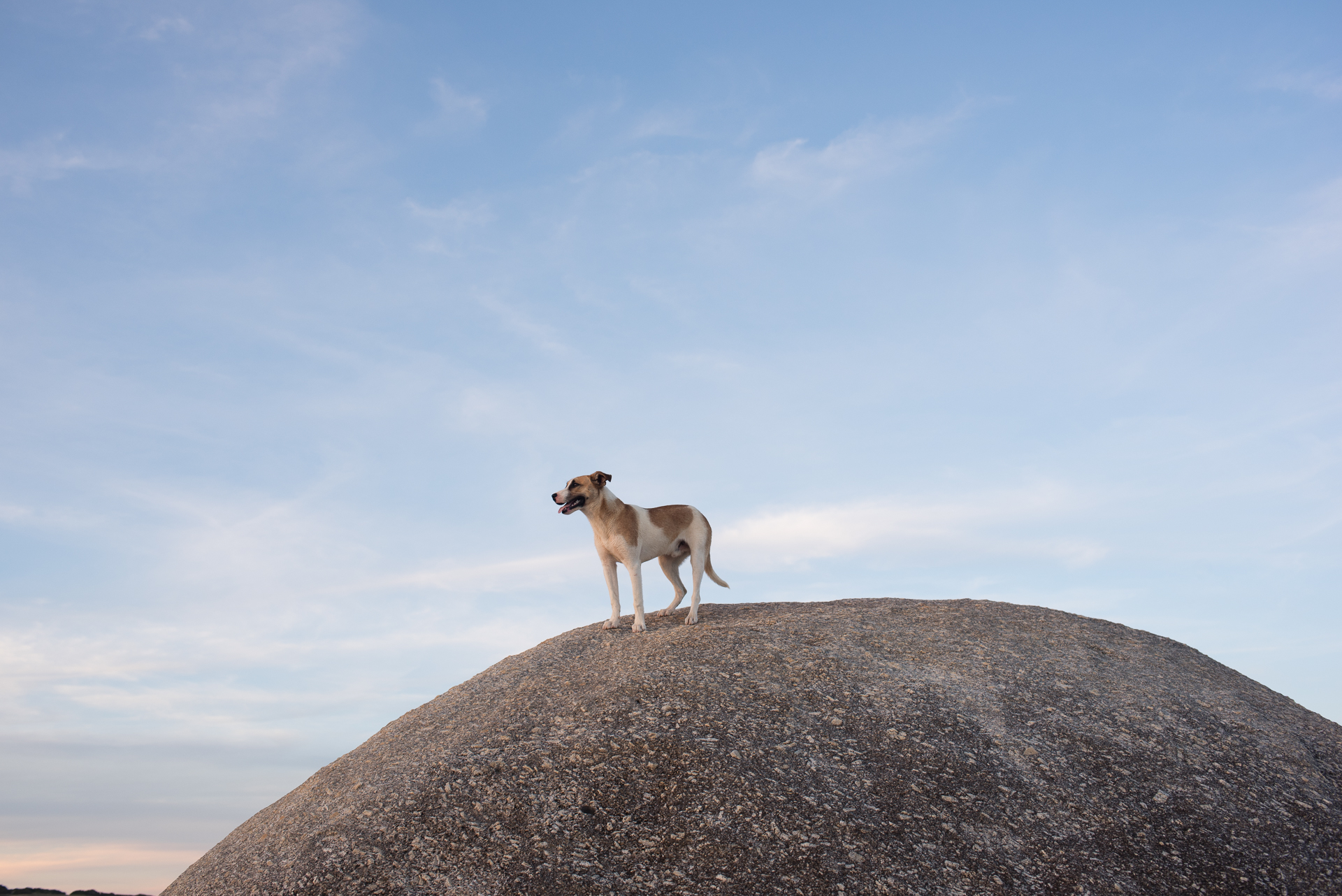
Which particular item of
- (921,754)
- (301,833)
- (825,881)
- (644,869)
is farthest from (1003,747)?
(301,833)

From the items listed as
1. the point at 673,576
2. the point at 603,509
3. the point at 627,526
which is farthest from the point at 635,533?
the point at 673,576

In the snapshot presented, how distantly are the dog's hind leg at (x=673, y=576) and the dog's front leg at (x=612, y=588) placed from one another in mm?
856

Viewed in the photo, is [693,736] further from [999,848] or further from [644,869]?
[999,848]

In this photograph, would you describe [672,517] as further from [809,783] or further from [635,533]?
[809,783]

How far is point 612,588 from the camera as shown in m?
13.1

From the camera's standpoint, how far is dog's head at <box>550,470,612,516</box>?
12.3 metres

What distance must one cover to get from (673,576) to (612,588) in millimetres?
1238

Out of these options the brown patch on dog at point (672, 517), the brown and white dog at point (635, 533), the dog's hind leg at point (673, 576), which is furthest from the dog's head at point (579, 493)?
the dog's hind leg at point (673, 576)

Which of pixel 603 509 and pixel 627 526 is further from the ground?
pixel 603 509

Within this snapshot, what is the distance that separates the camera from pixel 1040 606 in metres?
15.0

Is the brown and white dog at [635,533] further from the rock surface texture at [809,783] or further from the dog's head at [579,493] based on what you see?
the rock surface texture at [809,783]

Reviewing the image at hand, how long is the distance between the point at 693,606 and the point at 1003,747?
4667mm

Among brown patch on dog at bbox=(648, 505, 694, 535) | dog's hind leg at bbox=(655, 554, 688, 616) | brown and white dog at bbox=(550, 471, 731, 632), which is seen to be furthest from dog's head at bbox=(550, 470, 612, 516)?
dog's hind leg at bbox=(655, 554, 688, 616)

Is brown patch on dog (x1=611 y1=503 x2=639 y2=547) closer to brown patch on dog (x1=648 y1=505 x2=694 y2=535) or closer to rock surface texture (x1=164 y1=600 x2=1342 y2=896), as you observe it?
brown patch on dog (x1=648 y1=505 x2=694 y2=535)
